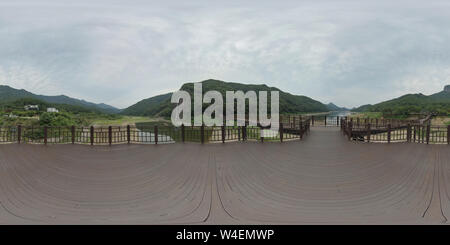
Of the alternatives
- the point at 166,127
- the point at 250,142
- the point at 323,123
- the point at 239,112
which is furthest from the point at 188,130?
the point at 239,112

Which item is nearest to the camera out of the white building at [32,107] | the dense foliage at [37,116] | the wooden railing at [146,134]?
the wooden railing at [146,134]

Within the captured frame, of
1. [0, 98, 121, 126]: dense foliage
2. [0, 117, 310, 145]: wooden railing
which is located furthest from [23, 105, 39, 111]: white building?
[0, 117, 310, 145]: wooden railing

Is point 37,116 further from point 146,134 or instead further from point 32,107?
point 146,134

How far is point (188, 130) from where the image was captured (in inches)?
296

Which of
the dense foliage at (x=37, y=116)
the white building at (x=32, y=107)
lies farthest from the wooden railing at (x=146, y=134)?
the white building at (x=32, y=107)

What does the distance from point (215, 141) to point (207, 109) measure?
2368 cm

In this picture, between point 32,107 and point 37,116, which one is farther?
point 32,107

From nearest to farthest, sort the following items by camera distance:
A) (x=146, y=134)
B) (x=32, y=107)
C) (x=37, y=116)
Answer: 1. (x=146, y=134)
2. (x=37, y=116)
3. (x=32, y=107)

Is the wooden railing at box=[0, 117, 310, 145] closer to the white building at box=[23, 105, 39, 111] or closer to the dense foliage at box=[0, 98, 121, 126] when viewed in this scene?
the dense foliage at box=[0, 98, 121, 126]

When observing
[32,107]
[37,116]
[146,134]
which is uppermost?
[32,107]

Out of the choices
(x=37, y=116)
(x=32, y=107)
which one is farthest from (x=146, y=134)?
(x=32, y=107)

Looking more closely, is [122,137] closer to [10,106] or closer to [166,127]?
[166,127]

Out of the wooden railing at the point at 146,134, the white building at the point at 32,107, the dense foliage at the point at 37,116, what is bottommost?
the wooden railing at the point at 146,134

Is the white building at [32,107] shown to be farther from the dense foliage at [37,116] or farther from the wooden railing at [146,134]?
the wooden railing at [146,134]
